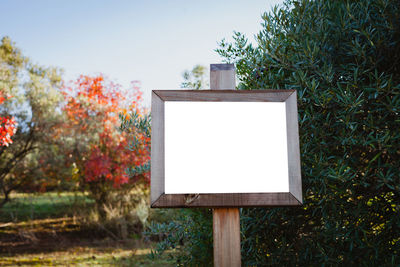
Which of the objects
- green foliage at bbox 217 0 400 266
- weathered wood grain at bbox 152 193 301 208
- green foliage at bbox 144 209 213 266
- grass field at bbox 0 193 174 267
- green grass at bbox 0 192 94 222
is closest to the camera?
weathered wood grain at bbox 152 193 301 208

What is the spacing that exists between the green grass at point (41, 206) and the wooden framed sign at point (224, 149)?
7729 millimetres

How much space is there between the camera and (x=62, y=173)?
24.4ft

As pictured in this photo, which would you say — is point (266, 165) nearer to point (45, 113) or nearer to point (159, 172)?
point (159, 172)

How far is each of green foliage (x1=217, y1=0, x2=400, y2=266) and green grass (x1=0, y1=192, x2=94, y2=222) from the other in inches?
285

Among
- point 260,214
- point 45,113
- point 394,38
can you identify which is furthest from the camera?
point 45,113

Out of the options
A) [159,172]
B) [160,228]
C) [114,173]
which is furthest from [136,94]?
[159,172]

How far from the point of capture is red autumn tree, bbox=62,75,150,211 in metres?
7.29

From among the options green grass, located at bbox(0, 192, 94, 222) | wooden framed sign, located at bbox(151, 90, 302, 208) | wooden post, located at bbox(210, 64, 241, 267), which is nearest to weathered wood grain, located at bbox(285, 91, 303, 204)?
wooden framed sign, located at bbox(151, 90, 302, 208)

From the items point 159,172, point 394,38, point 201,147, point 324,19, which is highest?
point 324,19

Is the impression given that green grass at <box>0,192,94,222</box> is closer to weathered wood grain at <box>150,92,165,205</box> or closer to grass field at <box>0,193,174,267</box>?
grass field at <box>0,193,174,267</box>

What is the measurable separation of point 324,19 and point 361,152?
997 millimetres

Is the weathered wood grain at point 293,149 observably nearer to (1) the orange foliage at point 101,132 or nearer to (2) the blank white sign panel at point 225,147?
(2) the blank white sign panel at point 225,147

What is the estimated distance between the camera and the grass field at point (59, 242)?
608 centimetres

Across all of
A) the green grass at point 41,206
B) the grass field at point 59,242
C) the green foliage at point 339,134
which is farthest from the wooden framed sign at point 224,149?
the green grass at point 41,206
